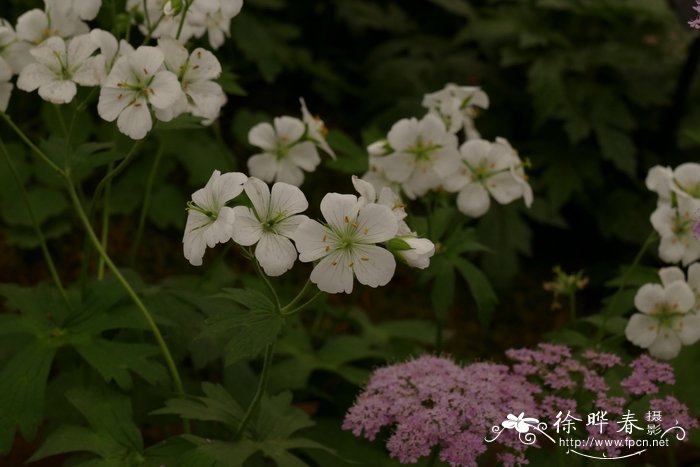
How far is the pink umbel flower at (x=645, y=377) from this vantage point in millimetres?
2107

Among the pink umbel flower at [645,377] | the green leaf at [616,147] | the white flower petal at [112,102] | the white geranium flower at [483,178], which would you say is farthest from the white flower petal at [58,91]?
the green leaf at [616,147]

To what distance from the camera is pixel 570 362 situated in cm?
219

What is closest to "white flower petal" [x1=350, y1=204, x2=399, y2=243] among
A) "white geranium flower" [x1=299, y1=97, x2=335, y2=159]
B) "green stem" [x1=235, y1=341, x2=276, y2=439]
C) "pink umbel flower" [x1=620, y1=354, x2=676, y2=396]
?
"green stem" [x1=235, y1=341, x2=276, y2=439]

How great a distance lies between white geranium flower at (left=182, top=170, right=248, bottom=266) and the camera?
175 cm

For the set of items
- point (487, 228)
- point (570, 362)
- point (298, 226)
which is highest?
point (298, 226)

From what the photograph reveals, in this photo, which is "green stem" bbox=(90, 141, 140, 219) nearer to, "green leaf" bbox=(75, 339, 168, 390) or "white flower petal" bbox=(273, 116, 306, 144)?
"green leaf" bbox=(75, 339, 168, 390)

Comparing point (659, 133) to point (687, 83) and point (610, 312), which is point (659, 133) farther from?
point (610, 312)

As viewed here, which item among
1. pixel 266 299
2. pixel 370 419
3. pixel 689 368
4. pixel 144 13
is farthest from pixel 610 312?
pixel 144 13

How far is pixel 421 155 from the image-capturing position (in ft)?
8.34

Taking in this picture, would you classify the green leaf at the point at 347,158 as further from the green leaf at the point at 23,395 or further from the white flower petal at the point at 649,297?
the green leaf at the point at 23,395

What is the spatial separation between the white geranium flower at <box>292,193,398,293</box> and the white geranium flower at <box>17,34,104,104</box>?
2.32 ft

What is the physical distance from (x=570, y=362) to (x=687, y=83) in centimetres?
201

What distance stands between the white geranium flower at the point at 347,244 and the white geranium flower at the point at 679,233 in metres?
0.96

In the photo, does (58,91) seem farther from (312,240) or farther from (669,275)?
(669,275)
